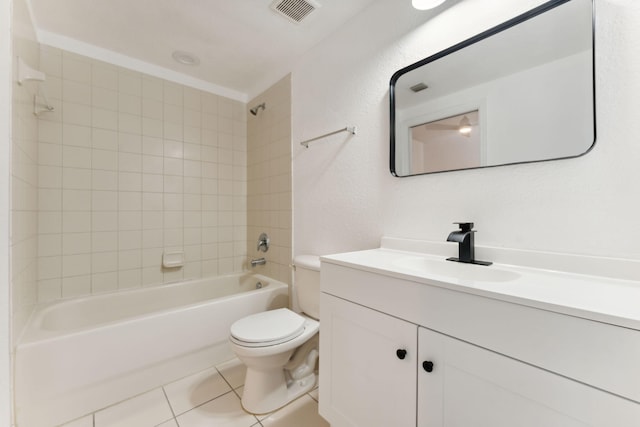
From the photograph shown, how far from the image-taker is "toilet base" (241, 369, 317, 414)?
1367 millimetres

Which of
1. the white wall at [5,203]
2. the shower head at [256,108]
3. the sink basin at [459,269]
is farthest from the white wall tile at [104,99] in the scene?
the sink basin at [459,269]

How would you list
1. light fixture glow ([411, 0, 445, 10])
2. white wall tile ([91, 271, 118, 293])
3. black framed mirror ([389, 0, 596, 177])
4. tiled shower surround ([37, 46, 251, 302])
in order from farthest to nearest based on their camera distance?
white wall tile ([91, 271, 118, 293]) < tiled shower surround ([37, 46, 251, 302]) < light fixture glow ([411, 0, 445, 10]) < black framed mirror ([389, 0, 596, 177])

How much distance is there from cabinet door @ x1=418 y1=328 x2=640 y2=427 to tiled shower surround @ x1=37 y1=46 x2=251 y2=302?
2.16 m

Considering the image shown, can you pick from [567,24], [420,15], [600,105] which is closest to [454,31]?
[420,15]

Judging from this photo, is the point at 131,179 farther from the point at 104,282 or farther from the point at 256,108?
the point at 256,108

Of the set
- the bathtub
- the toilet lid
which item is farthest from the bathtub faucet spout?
the toilet lid

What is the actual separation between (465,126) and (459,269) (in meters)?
0.61

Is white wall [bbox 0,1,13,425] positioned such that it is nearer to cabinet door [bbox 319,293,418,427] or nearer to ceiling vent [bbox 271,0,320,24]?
ceiling vent [bbox 271,0,320,24]

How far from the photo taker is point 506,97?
1.01 metres

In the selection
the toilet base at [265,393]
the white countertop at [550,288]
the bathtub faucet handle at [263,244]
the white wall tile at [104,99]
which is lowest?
the toilet base at [265,393]

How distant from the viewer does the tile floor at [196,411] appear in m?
1.30

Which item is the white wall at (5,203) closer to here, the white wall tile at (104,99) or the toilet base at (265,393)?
the white wall tile at (104,99)

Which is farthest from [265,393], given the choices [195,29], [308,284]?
[195,29]

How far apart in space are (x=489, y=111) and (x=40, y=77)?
7.06 feet
